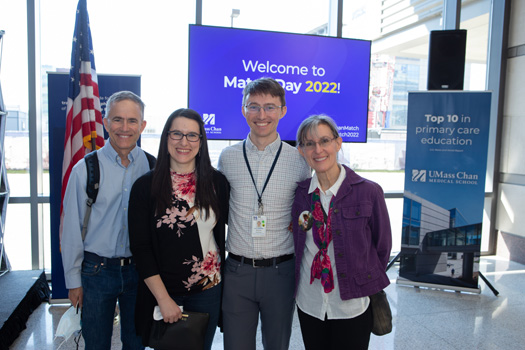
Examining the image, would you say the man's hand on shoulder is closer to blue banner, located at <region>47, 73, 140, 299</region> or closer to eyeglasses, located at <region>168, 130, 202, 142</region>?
eyeglasses, located at <region>168, 130, 202, 142</region>

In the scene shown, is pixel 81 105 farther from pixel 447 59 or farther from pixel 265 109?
pixel 447 59

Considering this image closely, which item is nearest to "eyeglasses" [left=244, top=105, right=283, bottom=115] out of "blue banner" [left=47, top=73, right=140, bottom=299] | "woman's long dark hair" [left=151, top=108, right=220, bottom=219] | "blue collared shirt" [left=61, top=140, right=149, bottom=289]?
"woman's long dark hair" [left=151, top=108, right=220, bottom=219]

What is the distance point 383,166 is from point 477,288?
1.74 metres

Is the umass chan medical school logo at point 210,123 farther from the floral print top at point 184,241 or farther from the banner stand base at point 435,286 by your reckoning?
the banner stand base at point 435,286

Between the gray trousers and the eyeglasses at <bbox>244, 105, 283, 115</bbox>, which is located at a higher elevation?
the eyeglasses at <bbox>244, 105, 283, 115</bbox>

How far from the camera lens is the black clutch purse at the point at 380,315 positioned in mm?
Result: 1604

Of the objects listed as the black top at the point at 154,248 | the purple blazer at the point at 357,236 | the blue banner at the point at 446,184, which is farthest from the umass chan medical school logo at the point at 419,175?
the black top at the point at 154,248

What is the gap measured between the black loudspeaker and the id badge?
3086 mm

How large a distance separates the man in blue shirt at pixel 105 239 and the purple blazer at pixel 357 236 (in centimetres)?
79

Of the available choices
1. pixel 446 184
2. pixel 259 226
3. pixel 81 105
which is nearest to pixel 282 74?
pixel 81 105

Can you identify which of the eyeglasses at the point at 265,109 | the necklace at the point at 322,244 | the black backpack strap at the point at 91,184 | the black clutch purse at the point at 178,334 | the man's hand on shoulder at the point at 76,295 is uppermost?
the eyeglasses at the point at 265,109

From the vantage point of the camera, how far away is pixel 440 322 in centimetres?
323

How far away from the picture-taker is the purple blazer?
157 centimetres

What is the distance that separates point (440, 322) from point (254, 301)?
88.9 inches
